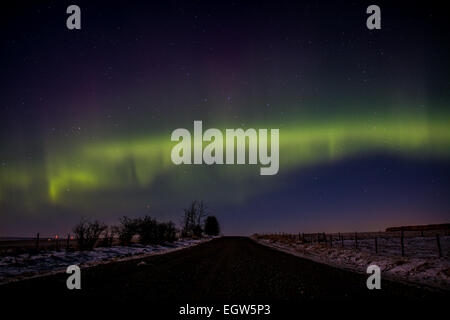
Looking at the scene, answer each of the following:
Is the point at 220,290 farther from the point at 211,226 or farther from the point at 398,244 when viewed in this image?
the point at 211,226

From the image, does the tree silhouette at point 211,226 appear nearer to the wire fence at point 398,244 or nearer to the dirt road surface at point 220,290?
the wire fence at point 398,244

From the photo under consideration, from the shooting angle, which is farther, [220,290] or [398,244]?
[398,244]

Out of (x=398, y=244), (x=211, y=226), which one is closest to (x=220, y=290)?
(x=398, y=244)

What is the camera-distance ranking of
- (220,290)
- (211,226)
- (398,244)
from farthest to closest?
(211,226) < (398,244) < (220,290)

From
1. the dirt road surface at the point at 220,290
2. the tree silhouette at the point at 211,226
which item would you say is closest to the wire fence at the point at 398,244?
the dirt road surface at the point at 220,290

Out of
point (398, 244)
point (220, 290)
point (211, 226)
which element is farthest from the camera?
point (211, 226)

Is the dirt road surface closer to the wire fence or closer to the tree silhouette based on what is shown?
the wire fence

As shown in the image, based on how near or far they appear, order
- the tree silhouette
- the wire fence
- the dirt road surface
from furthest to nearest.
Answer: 1. the tree silhouette
2. the wire fence
3. the dirt road surface

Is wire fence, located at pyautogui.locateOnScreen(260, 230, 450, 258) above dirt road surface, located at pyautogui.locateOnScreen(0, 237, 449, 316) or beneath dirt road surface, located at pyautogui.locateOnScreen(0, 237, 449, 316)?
beneath

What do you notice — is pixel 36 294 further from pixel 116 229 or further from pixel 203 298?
pixel 116 229

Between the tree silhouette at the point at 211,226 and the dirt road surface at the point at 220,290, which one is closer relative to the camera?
the dirt road surface at the point at 220,290

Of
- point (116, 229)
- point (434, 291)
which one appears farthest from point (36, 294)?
point (116, 229)

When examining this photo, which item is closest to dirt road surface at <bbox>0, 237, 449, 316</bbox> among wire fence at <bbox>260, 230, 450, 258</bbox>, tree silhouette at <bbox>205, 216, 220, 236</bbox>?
wire fence at <bbox>260, 230, 450, 258</bbox>
